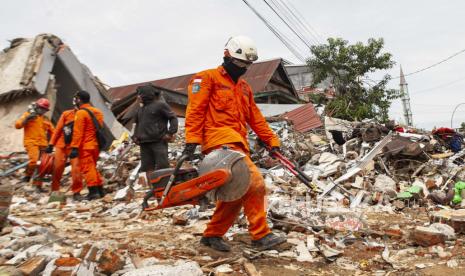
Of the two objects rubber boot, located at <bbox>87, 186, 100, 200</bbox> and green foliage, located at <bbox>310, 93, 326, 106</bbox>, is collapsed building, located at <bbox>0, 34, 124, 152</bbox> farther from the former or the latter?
green foliage, located at <bbox>310, 93, 326, 106</bbox>

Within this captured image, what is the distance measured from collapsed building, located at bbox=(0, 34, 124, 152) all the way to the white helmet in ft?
23.9

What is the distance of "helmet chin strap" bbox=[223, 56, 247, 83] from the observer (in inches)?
138

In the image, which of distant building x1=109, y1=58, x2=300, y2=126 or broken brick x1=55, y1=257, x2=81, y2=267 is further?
distant building x1=109, y1=58, x2=300, y2=126

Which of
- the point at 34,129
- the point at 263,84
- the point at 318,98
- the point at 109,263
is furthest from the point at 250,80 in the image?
the point at 109,263

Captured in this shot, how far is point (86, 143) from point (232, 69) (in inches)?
143

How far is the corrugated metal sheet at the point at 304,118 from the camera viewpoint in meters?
12.6

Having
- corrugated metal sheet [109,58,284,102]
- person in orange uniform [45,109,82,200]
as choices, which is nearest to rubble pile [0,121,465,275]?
person in orange uniform [45,109,82,200]

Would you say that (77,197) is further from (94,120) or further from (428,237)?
(428,237)

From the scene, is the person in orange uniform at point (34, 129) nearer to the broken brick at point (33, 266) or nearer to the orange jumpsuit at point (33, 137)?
the orange jumpsuit at point (33, 137)

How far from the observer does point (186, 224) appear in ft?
15.1

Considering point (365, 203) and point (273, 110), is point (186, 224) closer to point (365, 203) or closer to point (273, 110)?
point (365, 203)

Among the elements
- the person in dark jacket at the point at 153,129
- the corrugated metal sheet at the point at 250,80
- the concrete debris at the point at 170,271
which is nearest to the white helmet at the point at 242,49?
the concrete debris at the point at 170,271

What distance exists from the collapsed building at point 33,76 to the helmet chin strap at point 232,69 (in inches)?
285

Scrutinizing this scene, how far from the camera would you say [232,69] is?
3514 mm
